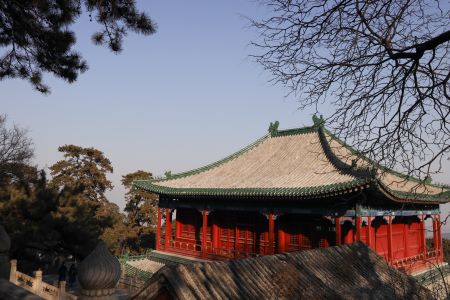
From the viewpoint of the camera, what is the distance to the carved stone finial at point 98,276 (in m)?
3.93

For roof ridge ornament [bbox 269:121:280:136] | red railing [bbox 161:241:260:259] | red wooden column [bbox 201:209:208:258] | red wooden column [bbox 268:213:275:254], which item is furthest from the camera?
roof ridge ornament [bbox 269:121:280:136]

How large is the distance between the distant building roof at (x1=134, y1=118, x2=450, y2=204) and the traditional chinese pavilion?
50mm

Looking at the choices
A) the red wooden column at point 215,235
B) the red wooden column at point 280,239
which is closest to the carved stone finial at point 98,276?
the red wooden column at point 280,239

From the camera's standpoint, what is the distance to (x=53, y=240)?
16.8m

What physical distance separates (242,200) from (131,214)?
21841mm

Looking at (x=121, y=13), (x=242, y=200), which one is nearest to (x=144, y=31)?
(x=121, y=13)

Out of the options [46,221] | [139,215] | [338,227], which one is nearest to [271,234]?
[338,227]

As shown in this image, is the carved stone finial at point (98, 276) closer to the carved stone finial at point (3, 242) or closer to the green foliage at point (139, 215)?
the carved stone finial at point (3, 242)

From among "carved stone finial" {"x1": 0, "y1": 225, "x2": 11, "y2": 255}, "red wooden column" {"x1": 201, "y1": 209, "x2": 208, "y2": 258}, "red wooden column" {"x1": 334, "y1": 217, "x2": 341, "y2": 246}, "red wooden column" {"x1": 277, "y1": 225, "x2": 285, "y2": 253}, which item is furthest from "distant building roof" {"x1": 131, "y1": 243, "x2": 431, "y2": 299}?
"red wooden column" {"x1": 201, "y1": 209, "x2": 208, "y2": 258}

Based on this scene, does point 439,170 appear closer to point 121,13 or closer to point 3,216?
point 121,13

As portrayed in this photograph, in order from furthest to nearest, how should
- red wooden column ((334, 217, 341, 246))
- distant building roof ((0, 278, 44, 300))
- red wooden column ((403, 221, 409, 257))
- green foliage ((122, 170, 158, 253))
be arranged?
green foliage ((122, 170, 158, 253)) → red wooden column ((403, 221, 409, 257)) → red wooden column ((334, 217, 341, 246)) → distant building roof ((0, 278, 44, 300))

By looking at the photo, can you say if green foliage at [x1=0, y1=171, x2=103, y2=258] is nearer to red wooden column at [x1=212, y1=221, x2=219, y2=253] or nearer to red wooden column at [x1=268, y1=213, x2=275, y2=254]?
red wooden column at [x1=212, y1=221, x2=219, y2=253]

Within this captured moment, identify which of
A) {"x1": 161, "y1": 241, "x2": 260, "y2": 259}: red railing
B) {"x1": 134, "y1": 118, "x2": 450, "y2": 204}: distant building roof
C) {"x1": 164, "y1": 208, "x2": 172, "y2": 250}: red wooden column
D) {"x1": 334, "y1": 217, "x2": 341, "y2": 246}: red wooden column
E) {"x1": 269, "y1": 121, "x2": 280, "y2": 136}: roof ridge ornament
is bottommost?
{"x1": 161, "y1": 241, "x2": 260, "y2": 259}: red railing

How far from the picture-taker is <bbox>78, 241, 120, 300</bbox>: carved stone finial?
393 centimetres
